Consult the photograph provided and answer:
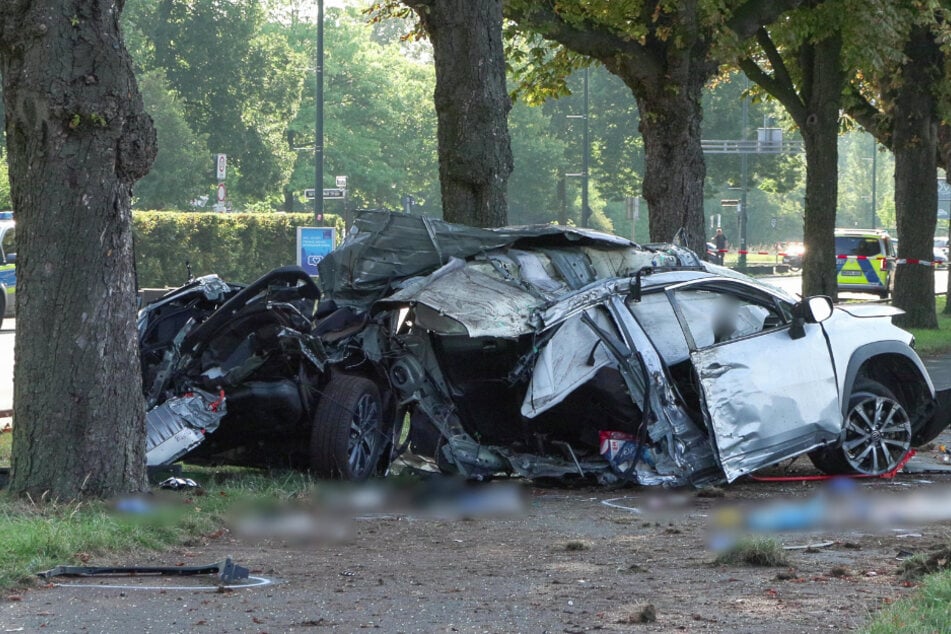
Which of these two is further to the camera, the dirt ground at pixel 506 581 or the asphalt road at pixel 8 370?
the asphalt road at pixel 8 370

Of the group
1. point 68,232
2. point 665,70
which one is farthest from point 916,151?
point 68,232

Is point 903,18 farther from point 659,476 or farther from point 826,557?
point 826,557

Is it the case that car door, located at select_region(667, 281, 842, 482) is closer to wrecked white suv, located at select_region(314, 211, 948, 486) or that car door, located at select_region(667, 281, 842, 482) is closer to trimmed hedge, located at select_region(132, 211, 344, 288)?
wrecked white suv, located at select_region(314, 211, 948, 486)

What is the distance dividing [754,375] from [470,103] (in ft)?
15.1

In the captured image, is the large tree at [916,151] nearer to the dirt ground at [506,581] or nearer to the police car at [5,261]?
the police car at [5,261]

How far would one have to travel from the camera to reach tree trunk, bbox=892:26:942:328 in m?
25.0

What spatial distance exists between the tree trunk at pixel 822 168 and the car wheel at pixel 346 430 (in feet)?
46.4

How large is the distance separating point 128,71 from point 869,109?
22.2 metres

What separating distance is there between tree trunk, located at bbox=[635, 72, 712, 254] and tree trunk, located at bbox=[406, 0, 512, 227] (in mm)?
5028

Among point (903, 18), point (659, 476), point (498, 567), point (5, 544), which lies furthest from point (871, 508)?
point (903, 18)

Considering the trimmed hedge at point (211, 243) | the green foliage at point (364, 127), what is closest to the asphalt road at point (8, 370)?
the trimmed hedge at point (211, 243)

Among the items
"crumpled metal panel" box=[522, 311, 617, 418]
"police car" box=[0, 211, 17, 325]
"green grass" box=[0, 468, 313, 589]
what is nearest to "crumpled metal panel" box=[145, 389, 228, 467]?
"green grass" box=[0, 468, 313, 589]

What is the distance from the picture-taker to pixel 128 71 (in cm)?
802

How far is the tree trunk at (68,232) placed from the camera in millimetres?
7785
